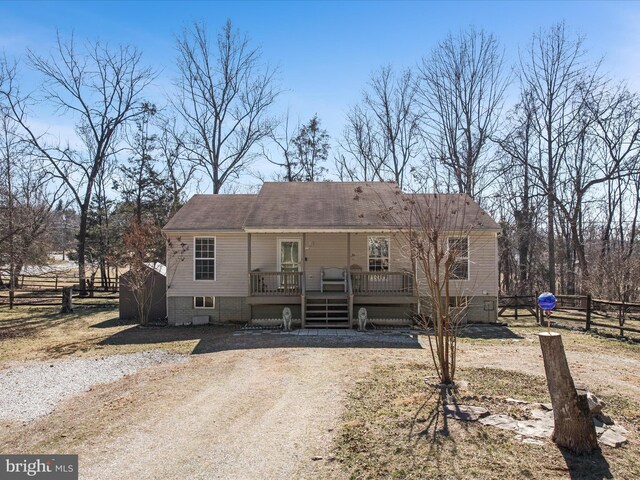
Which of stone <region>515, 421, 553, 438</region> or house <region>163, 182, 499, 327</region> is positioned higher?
house <region>163, 182, 499, 327</region>

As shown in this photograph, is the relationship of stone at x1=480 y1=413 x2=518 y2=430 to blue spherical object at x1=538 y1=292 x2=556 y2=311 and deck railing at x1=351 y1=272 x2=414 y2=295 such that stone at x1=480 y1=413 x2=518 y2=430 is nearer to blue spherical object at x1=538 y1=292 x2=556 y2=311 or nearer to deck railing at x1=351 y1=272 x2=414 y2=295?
blue spherical object at x1=538 y1=292 x2=556 y2=311

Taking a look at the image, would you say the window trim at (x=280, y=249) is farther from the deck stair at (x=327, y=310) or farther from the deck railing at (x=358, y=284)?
the deck stair at (x=327, y=310)

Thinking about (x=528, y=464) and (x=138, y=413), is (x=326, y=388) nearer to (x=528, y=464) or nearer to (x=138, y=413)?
(x=138, y=413)

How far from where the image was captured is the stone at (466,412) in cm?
561

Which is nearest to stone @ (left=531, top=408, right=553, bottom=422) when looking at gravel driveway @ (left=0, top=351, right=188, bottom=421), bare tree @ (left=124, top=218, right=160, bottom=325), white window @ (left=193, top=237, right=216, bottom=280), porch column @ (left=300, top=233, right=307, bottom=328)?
gravel driveway @ (left=0, top=351, right=188, bottom=421)

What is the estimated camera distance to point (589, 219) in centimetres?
2830

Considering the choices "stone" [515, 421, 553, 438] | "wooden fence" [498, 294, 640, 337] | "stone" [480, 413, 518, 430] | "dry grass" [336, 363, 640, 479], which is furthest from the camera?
"wooden fence" [498, 294, 640, 337]

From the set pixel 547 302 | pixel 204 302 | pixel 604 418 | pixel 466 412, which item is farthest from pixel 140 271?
pixel 604 418

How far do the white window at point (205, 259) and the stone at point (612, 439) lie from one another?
520 inches

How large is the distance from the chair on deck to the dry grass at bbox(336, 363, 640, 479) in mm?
8342

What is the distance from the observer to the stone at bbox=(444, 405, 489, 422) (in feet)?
18.4

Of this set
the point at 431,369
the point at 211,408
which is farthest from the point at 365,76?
the point at 211,408

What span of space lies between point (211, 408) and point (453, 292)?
36.3 feet

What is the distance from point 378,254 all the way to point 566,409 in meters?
11.2
